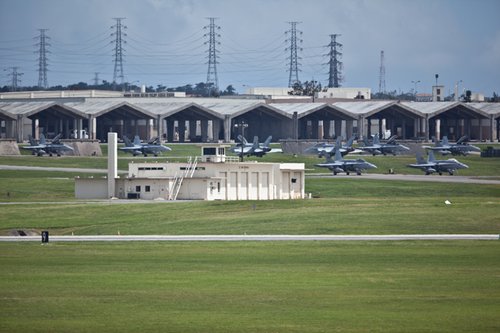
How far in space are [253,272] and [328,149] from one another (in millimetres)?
92402

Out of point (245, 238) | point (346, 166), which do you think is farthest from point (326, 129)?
point (245, 238)

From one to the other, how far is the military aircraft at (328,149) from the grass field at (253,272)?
52520mm

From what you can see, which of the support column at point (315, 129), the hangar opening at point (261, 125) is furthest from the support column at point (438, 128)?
the hangar opening at point (261, 125)

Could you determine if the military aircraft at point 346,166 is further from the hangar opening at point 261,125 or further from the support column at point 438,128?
the support column at point 438,128

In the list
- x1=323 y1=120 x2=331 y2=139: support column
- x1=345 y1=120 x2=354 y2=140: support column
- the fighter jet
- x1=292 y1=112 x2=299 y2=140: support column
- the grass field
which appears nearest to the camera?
the grass field

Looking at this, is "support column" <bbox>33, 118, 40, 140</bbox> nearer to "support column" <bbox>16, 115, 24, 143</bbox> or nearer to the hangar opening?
"support column" <bbox>16, 115, 24, 143</bbox>

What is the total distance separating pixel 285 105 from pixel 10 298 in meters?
143

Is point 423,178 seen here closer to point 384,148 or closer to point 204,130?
point 384,148

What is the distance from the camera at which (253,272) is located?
44.3 m

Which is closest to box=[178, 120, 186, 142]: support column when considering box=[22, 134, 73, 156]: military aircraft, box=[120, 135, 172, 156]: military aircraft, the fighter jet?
box=[120, 135, 172, 156]: military aircraft

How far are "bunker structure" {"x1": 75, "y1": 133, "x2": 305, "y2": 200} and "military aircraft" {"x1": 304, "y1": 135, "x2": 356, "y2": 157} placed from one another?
38.9 m

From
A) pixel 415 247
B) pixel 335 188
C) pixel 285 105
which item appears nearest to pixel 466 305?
pixel 415 247

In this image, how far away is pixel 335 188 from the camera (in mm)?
96750

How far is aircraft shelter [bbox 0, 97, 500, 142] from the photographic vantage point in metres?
161
